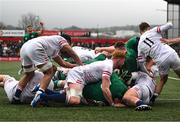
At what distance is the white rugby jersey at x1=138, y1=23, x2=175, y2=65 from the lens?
8.99 m

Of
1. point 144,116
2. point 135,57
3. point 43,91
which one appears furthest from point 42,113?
point 135,57

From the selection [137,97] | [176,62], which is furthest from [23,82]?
[176,62]

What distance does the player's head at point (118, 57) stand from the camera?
8.34m

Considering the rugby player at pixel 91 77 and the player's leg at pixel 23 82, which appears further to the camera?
the player's leg at pixel 23 82

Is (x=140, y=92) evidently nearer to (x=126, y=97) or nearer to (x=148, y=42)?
(x=126, y=97)

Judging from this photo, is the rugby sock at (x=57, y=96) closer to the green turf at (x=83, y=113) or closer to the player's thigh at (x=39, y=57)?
the green turf at (x=83, y=113)

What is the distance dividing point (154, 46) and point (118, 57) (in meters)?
1.02

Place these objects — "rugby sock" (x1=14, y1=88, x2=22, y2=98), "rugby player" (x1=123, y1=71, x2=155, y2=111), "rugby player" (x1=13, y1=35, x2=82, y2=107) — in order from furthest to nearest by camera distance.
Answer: "rugby sock" (x1=14, y1=88, x2=22, y2=98), "rugby player" (x1=13, y1=35, x2=82, y2=107), "rugby player" (x1=123, y1=71, x2=155, y2=111)

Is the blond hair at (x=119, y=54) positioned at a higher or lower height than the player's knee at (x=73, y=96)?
higher

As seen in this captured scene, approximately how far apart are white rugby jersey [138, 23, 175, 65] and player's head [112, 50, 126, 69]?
0.59m

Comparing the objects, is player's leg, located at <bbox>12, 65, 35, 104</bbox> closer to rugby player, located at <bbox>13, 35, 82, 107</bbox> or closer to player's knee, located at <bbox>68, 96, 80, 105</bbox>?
rugby player, located at <bbox>13, 35, 82, 107</bbox>

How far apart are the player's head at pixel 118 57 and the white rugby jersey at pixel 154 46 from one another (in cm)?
59

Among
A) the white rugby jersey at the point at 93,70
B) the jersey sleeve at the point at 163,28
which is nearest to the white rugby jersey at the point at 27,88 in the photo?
the white rugby jersey at the point at 93,70

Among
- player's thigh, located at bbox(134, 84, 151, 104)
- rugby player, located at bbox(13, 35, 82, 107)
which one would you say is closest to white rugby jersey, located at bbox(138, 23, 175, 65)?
player's thigh, located at bbox(134, 84, 151, 104)
